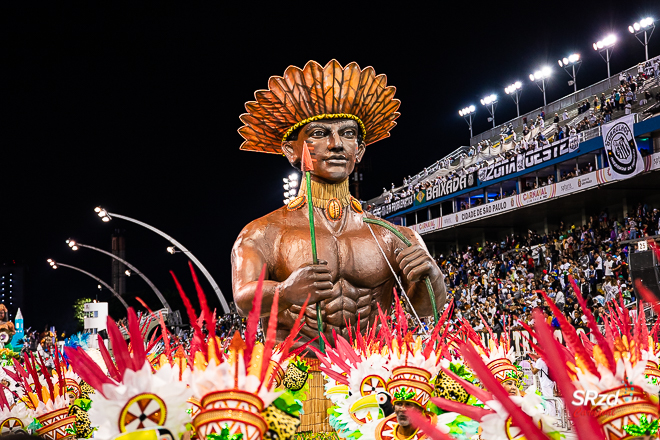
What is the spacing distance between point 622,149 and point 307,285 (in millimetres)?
19048

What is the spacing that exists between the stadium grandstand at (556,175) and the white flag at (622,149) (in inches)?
1.1

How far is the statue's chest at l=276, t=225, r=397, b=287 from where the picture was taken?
3.88 metres

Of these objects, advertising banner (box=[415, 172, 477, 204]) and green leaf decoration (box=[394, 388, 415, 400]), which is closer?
Result: green leaf decoration (box=[394, 388, 415, 400])

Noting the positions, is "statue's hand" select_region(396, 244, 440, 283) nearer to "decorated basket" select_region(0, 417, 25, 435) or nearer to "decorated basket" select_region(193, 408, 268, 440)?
"decorated basket" select_region(0, 417, 25, 435)

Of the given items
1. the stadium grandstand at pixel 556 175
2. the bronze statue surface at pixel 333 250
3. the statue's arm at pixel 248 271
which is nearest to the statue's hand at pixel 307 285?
the statue's arm at pixel 248 271

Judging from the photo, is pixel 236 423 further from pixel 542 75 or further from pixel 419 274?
pixel 542 75

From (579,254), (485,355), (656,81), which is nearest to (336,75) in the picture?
(485,355)

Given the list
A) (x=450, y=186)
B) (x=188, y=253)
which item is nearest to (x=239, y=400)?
(x=188, y=253)

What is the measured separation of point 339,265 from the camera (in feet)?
12.8

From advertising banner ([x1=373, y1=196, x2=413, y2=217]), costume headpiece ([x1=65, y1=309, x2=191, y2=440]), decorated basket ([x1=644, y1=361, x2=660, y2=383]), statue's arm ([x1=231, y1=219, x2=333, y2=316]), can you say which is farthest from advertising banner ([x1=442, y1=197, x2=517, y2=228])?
costume headpiece ([x1=65, y1=309, x2=191, y2=440])

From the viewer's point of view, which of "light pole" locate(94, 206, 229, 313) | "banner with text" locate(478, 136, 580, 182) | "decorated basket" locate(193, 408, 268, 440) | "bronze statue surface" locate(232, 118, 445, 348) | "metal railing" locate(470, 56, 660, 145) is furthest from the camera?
"metal railing" locate(470, 56, 660, 145)

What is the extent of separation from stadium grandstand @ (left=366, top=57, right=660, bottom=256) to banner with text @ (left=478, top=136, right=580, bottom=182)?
4cm

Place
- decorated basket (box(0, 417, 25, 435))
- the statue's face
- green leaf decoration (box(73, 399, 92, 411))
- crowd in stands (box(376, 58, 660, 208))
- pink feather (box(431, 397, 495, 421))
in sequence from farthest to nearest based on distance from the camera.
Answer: crowd in stands (box(376, 58, 660, 208))
the statue's face
green leaf decoration (box(73, 399, 92, 411))
decorated basket (box(0, 417, 25, 435))
pink feather (box(431, 397, 495, 421))

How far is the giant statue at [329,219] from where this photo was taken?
384 centimetres
